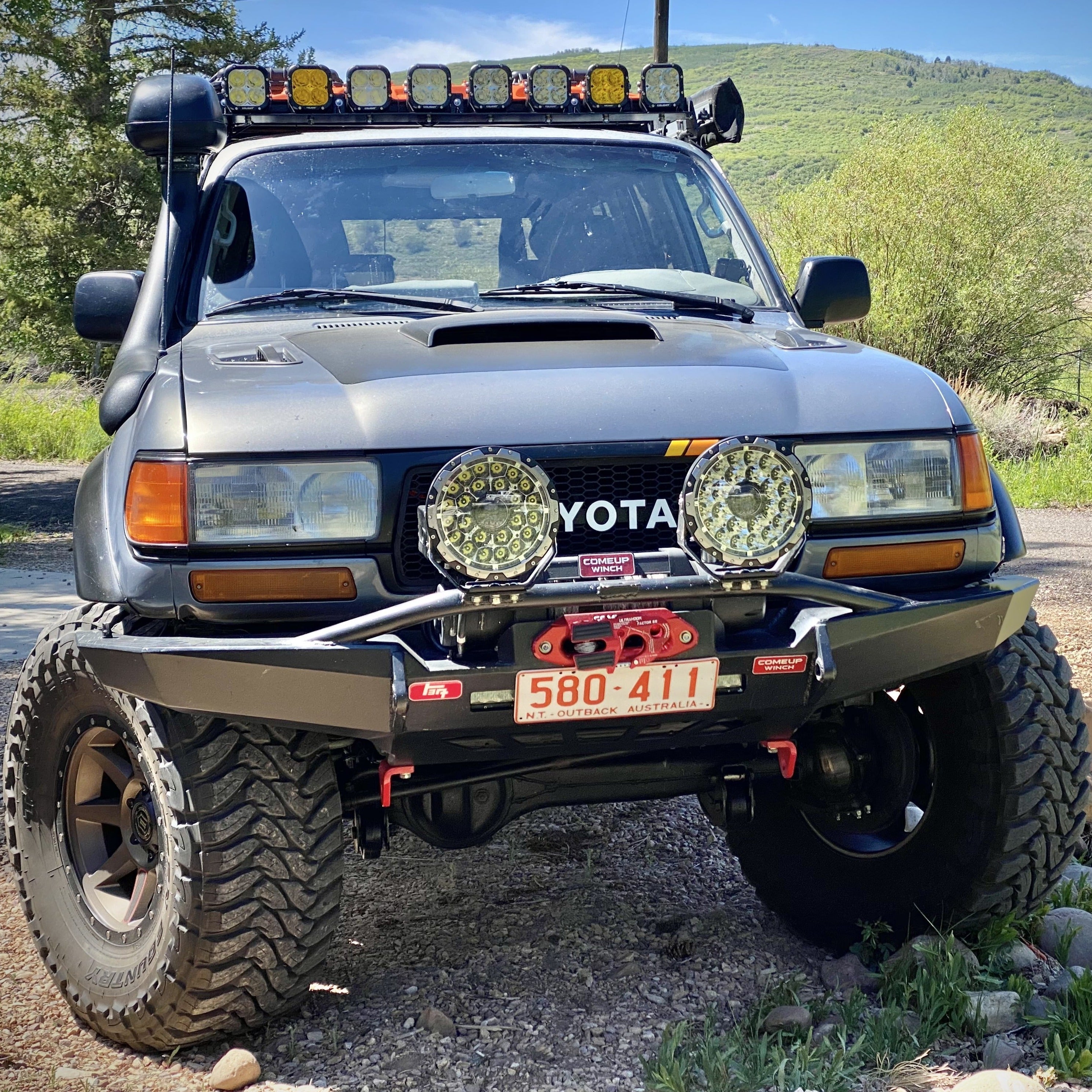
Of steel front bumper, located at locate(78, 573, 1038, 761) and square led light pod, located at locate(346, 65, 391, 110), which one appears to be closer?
steel front bumper, located at locate(78, 573, 1038, 761)

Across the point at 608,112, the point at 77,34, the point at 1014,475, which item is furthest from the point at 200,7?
the point at 608,112

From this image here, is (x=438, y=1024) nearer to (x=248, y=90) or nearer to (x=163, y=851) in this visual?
(x=163, y=851)

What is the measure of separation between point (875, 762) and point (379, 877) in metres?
1.54

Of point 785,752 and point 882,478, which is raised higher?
point 882,478

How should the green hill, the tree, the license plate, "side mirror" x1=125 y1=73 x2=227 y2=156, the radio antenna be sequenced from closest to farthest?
1. the license plate
2. the radio antenna
3. "side mirror" x1=125 y1=73 x2=227 y2=156
4. the tree
5. the green hill

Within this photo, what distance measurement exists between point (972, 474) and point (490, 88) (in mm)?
2455

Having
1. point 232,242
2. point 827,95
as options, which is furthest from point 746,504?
point 827,95

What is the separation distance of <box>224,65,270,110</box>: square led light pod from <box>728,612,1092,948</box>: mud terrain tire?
9.55 feet

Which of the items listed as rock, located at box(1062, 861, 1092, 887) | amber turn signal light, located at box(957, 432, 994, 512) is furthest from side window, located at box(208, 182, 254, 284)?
rock, located at box(1062, 861, 1092, 887)

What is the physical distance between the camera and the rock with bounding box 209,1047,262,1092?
2.59 m

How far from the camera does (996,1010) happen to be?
286 cm

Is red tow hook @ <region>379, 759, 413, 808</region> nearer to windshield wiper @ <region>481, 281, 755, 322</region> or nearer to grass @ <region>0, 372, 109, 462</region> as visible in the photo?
windshield wiper @ <region>481, 281, 755, 322</region>

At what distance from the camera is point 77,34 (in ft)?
55.1

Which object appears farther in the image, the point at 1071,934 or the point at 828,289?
the point at 828,289
